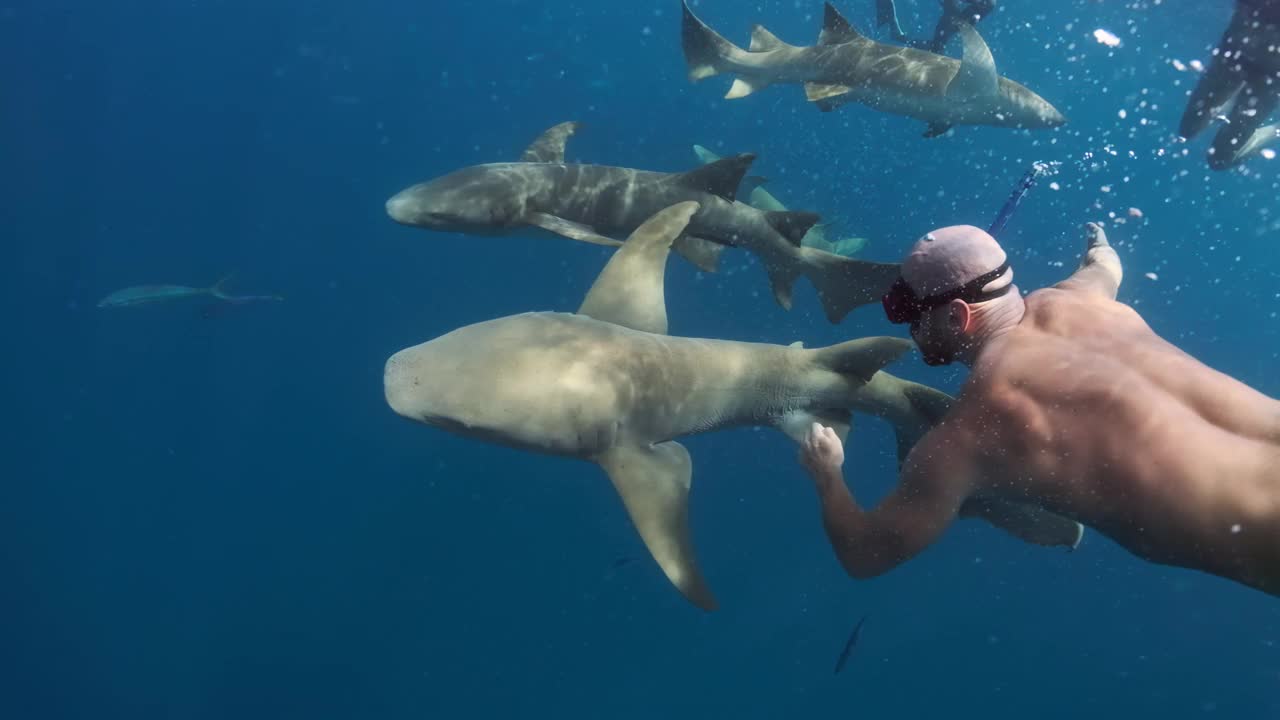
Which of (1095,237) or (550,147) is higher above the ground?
(1095,237)

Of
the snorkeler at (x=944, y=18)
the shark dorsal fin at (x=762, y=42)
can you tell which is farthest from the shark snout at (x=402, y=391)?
the snorkeler at (x=944, y=18)

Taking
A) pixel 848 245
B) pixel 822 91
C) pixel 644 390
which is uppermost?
pixel 822 91

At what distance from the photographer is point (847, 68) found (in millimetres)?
9062

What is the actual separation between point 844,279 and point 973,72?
174 inches

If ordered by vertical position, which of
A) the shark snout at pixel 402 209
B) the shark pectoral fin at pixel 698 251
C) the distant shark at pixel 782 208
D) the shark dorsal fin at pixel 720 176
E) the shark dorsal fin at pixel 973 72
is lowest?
the distant shark at pixel 782 208

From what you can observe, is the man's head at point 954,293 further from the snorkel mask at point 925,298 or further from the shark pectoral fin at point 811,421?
the shark pectoral fin at point 811,421

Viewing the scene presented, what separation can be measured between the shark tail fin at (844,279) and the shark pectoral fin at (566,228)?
2020 millimetres

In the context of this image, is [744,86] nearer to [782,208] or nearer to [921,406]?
[782,208]

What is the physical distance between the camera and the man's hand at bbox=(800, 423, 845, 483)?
3314 mm

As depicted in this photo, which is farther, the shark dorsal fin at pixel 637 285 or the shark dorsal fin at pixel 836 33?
the shark dorsal fin at pixel 836 33

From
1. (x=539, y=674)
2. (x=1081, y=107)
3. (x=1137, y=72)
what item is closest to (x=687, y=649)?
(x=539, y=674)

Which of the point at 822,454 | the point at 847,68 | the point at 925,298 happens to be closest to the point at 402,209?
the point at 822,454

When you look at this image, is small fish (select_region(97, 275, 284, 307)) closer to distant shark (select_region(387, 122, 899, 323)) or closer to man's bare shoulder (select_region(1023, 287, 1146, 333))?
distant shark (select_region(387, 122, 899, 323))

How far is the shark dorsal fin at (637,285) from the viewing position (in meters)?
5.02
